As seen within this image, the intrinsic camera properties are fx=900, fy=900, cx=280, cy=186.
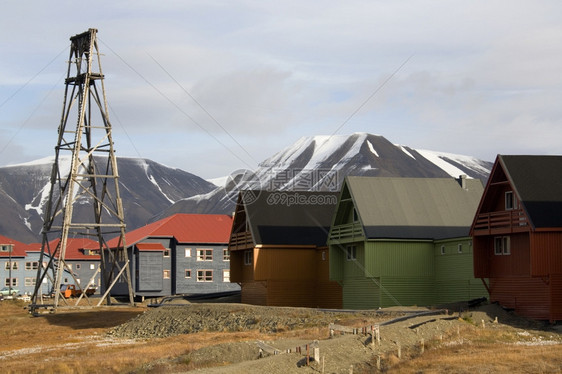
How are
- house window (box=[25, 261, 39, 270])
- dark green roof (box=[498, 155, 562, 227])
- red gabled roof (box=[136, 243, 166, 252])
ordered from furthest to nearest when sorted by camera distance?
house window (box=[25, 261, 39, 270]) < red gabled roof (box=[136, 243, 166, 252]) < dark green roof (box=[498, 155, 562, 227])

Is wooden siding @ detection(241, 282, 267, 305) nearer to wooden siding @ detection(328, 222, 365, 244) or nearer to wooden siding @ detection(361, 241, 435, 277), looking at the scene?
wooden siding @ detection(328, 222, 365, 244)

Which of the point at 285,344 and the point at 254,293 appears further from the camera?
the point at 254,293

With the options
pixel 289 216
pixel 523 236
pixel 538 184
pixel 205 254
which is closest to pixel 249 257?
pixel 289 216

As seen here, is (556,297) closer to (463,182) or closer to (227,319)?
(227,319)

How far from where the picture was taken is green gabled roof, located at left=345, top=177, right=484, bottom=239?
61.6 m

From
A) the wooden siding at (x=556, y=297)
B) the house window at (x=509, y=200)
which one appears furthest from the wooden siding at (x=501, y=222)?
the wooden siding at (x=556, y=297)

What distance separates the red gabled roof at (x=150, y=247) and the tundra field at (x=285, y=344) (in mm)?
37012

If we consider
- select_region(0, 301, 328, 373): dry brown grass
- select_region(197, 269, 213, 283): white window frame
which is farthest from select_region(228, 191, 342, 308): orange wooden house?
select_region(197, 269, 213, 283): white window frame

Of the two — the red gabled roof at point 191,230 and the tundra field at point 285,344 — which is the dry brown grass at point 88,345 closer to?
the tundra field at point 285,344

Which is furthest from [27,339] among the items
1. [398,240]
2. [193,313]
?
[398,240]

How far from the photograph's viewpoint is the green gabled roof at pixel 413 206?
61625 millimetres

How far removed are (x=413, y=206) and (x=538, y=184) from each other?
15259 mm

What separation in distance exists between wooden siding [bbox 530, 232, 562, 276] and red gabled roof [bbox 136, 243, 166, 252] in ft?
200

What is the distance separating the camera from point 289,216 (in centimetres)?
7406
